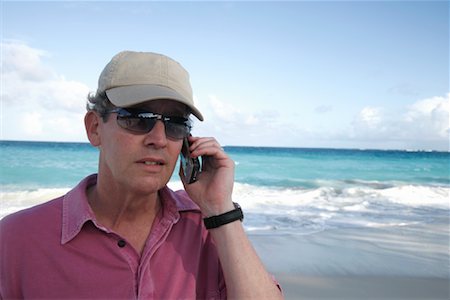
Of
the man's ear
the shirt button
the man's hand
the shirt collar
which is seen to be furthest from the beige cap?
the shirt button

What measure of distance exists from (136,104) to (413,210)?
12.0m

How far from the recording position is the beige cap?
197cm

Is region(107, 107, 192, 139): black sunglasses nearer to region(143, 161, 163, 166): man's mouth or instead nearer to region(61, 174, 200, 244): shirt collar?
region(143, 161, 163, 166): man's mouth

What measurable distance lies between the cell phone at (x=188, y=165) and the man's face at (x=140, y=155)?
184 millimetres

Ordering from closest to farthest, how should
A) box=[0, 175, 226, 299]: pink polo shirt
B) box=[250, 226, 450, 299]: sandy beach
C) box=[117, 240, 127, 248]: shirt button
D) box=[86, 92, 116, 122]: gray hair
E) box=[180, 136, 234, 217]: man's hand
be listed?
box=[0, 175, 226, 299]: pink polo shirt, box=[117, 240, 127, 248]: shirt button, box=[86, 92, 116, 122]: gray hair, box=[180, 136, 234, 217]: man's hand, box=[250, 226, 450, 299]: sandy beach

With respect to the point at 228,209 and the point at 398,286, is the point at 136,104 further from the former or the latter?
the point at 398,286

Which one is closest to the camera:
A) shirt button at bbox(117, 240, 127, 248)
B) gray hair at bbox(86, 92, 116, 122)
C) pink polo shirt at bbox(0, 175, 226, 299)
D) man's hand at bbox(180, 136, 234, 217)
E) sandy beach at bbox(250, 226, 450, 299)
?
pink polo shirt at bbox(0, 175, 226, 299)

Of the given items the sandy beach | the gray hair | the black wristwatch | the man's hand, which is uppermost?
the gray hair

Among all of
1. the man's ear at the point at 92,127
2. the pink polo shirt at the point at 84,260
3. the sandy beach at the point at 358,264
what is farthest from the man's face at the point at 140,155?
the sandy beach at the point at 358,264

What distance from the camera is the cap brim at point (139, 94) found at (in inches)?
76.5

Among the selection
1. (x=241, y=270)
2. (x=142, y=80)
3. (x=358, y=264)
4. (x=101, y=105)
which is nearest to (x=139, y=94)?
(x=142, y=80)

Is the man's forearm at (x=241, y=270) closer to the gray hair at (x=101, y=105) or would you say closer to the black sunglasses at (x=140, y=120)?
the black sunglasses at (x=140, y=120)

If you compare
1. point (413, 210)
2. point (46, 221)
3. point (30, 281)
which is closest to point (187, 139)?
point (46, 221)

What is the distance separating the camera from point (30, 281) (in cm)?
182
